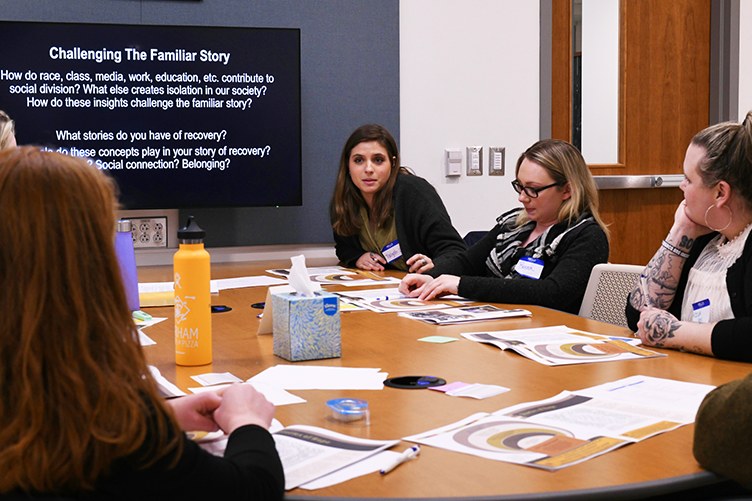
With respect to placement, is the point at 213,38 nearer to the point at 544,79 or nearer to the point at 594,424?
the point at 544,79

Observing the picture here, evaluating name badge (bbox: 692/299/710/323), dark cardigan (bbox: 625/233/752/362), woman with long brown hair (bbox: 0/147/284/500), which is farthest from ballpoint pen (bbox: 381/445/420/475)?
name badge (bbox: 692/299/710/323)

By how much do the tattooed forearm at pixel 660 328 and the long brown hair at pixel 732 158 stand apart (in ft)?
1.12

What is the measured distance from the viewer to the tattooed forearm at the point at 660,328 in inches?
60.6

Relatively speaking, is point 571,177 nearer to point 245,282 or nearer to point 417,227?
point 417,227

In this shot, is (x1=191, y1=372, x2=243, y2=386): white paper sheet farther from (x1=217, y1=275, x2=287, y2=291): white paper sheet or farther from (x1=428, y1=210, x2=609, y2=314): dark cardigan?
(x1=217, y1=275, x2=287, y2=291): white paper sheet

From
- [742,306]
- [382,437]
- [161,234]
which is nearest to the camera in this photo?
[382,437]

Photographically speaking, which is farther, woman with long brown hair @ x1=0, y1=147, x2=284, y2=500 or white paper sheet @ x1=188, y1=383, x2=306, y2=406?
white paper sheet @ x1=188, y1=383, x2=306, y2=406

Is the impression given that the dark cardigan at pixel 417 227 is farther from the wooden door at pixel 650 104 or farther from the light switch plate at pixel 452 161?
the wooden door at pixel 650 104

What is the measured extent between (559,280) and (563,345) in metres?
0.72

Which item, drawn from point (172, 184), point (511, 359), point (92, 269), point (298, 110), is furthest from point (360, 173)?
point (92, 269)

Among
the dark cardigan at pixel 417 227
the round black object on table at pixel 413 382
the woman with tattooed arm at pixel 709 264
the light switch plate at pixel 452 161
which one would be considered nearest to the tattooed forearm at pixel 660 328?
the woman with tattooed arm at pixel 709 264

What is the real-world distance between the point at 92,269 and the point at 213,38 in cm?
292

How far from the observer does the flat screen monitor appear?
128 inches

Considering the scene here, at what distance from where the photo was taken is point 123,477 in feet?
2.34
